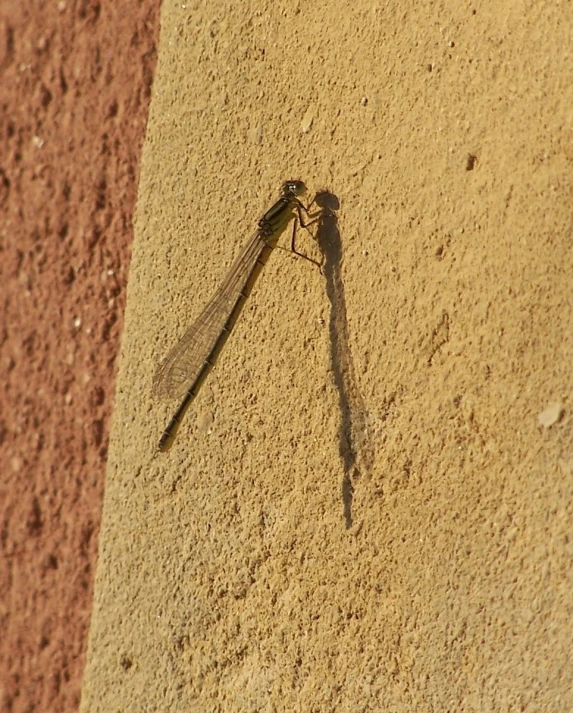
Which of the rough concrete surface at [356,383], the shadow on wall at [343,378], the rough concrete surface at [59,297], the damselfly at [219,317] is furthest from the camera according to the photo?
the rough concrete surface at [59,297]

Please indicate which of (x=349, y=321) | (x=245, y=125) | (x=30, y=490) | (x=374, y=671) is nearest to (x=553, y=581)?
(x=374, y=671)

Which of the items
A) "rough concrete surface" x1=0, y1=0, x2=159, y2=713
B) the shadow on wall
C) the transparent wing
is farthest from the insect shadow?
"rough concrete surface" x1=0, y1=0, x2=159, y2=713

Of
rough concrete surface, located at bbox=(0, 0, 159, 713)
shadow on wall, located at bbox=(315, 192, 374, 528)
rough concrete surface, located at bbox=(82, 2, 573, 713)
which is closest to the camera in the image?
rough concrete surface, located at bbox=(82, 2, 573, 713)

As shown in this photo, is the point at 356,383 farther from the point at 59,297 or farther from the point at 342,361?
the point at 59,297

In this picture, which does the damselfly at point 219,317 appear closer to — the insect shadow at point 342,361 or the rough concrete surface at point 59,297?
the insect shadow at point 342,361

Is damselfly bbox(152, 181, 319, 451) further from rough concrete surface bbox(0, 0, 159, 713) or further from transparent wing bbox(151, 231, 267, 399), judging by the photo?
rough concrete surface bbox(0, 0, 159, 713)

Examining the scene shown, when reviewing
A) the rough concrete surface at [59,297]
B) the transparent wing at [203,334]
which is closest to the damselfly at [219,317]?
the transparent wing at [203,334]

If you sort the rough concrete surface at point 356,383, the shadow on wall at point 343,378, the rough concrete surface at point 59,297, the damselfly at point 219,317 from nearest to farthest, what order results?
the rough concrete surface at point 356,383, the shadow on wall at point 343,378, the damselfly at point 219,317, the rough concrete surface at point 59,297

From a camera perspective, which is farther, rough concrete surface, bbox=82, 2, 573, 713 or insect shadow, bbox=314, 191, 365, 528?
insect shadow, bbox=314, 191, 365, 528

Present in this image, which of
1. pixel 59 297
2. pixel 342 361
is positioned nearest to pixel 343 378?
pixel 342 361
